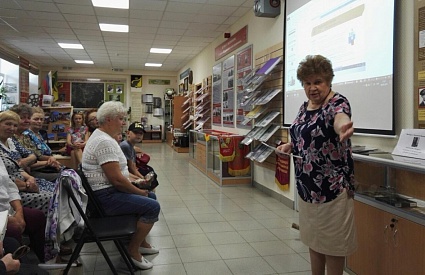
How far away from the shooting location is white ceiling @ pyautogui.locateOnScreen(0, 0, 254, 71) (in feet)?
20.5

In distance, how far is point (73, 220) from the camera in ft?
7.89

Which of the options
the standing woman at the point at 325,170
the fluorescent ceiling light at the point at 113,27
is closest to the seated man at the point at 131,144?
the standing woman at the point at 325,170

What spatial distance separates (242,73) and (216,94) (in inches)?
73.5

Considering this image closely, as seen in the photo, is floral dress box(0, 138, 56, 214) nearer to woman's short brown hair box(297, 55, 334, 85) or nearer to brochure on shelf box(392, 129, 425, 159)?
woman's short brown hair box(297, 55, 334, 85)

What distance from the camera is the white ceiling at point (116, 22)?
6.23 m

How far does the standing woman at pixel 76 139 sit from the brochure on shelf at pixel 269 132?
9.02 feet

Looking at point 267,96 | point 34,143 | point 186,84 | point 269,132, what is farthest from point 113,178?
point 186,84

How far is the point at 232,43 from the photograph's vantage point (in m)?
7.33

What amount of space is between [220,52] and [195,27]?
2.96 ft

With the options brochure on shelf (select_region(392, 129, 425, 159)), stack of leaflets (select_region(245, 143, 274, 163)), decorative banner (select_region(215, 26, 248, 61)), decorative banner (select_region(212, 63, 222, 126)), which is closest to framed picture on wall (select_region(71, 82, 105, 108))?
decorative banner (select_region(212, 63, 222, 126))

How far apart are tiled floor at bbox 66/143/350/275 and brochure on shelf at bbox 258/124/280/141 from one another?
3.26 ft

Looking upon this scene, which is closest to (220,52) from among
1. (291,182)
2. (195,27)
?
(195,27)

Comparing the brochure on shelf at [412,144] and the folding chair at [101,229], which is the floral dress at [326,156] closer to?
the brochure on shelf at [412,144]

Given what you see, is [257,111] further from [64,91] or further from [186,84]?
[64,91]
